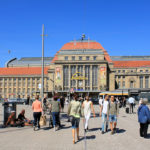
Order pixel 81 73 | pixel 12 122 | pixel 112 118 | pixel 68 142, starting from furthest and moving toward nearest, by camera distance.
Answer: pixel 81 73 < pixel 12 122 < pixel 112 118 < pixel 68 142

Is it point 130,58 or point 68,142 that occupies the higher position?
point 130,58

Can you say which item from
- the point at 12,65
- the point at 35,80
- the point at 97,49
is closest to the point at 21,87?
the point at 35,80

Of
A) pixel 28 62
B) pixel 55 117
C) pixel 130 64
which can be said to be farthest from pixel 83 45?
pixel 55 117

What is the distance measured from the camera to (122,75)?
11169 centimetres

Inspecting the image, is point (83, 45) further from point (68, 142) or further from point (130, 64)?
point (68, 142)

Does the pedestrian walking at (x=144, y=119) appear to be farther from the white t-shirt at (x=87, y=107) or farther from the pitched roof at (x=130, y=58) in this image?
the pitched roof at (x=130, y=58)

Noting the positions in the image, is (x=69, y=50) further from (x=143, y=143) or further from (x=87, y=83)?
(x=143, y=143)

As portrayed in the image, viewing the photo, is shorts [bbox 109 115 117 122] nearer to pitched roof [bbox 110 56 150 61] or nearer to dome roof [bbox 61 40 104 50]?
dome roof [bbox 61 40 104 50]

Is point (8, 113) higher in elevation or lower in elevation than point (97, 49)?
lower

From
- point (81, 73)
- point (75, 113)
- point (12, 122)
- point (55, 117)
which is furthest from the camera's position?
point (81, 73)

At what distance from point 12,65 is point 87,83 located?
53.5 m

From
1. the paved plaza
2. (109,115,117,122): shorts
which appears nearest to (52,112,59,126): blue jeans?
the paved plaza

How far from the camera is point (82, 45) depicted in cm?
10231

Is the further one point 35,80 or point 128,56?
point 128,56
